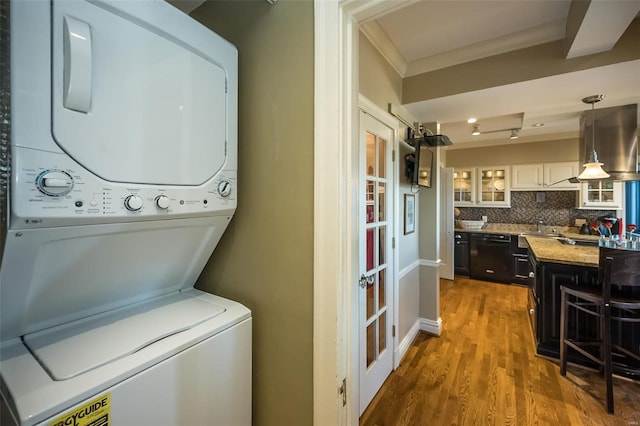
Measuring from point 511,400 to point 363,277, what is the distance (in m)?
1.41

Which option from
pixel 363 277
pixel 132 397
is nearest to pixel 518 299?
pixel 363 277

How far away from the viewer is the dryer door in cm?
63

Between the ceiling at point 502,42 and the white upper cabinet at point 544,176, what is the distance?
6.89 feet

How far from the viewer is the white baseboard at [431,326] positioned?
109 inches

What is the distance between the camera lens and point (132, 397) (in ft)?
2.27

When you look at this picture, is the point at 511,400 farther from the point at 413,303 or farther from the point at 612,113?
the point at 612,113

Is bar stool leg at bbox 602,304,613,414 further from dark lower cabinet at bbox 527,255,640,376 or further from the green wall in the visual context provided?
the green wall

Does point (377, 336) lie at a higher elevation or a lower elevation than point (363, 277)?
lower

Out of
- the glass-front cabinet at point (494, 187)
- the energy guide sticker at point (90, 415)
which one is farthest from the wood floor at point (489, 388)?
the glass-front cabinet at point (494, 187)

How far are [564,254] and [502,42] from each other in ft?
6.15

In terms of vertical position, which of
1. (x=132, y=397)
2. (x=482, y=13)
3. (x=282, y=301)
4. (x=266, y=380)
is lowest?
(x=266, y=380)

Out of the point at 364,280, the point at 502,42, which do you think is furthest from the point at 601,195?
the point at 364,280

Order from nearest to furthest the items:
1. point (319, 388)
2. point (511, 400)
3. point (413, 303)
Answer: point (319, 388) → point (511, 400) → point (413, 303)

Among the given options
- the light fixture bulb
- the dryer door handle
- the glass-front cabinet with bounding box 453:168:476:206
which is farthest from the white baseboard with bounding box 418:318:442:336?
the dryer door handle
